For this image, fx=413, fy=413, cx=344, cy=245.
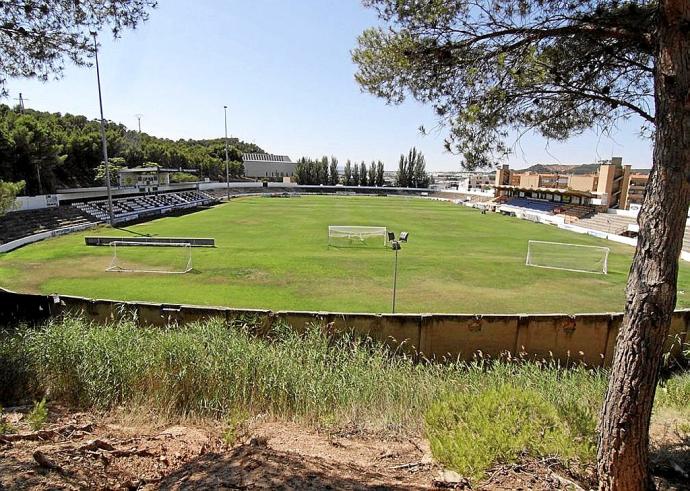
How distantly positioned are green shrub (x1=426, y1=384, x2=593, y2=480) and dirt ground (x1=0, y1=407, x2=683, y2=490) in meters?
0.12

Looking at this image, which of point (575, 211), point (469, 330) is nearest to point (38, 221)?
point (469, 330)

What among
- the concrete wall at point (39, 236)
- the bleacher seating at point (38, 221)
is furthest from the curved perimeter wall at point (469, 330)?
the bleacher seating at point (38, 221)

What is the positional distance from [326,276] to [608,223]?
33.9 meters

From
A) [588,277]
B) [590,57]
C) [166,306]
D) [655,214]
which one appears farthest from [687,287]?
[166,306]

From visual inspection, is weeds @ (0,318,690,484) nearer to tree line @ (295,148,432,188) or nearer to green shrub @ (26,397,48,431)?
green shrub @ (26,397,48,431)

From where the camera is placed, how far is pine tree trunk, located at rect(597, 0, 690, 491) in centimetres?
312

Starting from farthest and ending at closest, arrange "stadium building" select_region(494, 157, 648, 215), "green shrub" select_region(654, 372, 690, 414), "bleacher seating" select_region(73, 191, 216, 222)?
"stadium building" select_region(494, 157, 648, 215) < "bleacher seating" select_region(73, 191, 216, 222) < "green shrub" select_region(654, 372, 690, 414)

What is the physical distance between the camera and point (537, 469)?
3.38 m

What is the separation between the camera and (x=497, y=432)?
350cm

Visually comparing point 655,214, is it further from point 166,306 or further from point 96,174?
point 96,174

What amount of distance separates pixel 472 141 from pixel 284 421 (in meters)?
4.56

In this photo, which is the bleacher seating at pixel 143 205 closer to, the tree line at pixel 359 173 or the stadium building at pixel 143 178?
the stadium building at pixel 143 178

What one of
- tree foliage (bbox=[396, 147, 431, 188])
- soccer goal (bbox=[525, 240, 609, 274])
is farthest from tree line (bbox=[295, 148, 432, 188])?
soccer goal (bbox=[525, 240, 609, 274])

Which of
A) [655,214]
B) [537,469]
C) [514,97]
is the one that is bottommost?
[537,469]
